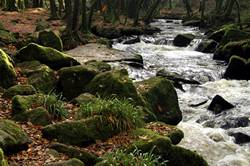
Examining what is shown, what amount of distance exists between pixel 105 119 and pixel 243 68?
12893 millimetres

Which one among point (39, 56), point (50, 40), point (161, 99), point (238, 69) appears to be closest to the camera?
point (161, 99)

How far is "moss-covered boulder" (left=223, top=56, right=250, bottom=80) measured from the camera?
21.4 meters

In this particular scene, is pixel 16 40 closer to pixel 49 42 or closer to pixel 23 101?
pixel 49 42

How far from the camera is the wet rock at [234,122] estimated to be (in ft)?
47.4

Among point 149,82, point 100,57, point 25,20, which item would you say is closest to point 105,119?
point 149,82

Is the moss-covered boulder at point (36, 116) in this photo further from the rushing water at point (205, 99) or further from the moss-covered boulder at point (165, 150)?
the rushing water at point (205, 99)

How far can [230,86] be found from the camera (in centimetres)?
2014

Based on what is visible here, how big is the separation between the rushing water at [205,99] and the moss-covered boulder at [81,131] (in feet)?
9.81

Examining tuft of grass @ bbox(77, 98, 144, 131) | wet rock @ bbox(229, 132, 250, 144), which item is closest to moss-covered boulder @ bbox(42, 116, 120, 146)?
tuft of grass @ bbox(77, 98, 144, 131)

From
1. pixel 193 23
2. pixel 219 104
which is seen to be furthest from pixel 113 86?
pixel 193 23

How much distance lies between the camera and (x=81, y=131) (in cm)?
998

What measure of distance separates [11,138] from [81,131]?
5.88 ft

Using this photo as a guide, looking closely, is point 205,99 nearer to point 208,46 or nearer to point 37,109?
point 37,109

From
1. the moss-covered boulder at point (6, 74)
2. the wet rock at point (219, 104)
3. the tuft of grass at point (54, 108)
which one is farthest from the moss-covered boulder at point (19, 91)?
the wet rock at point (219, 104)
